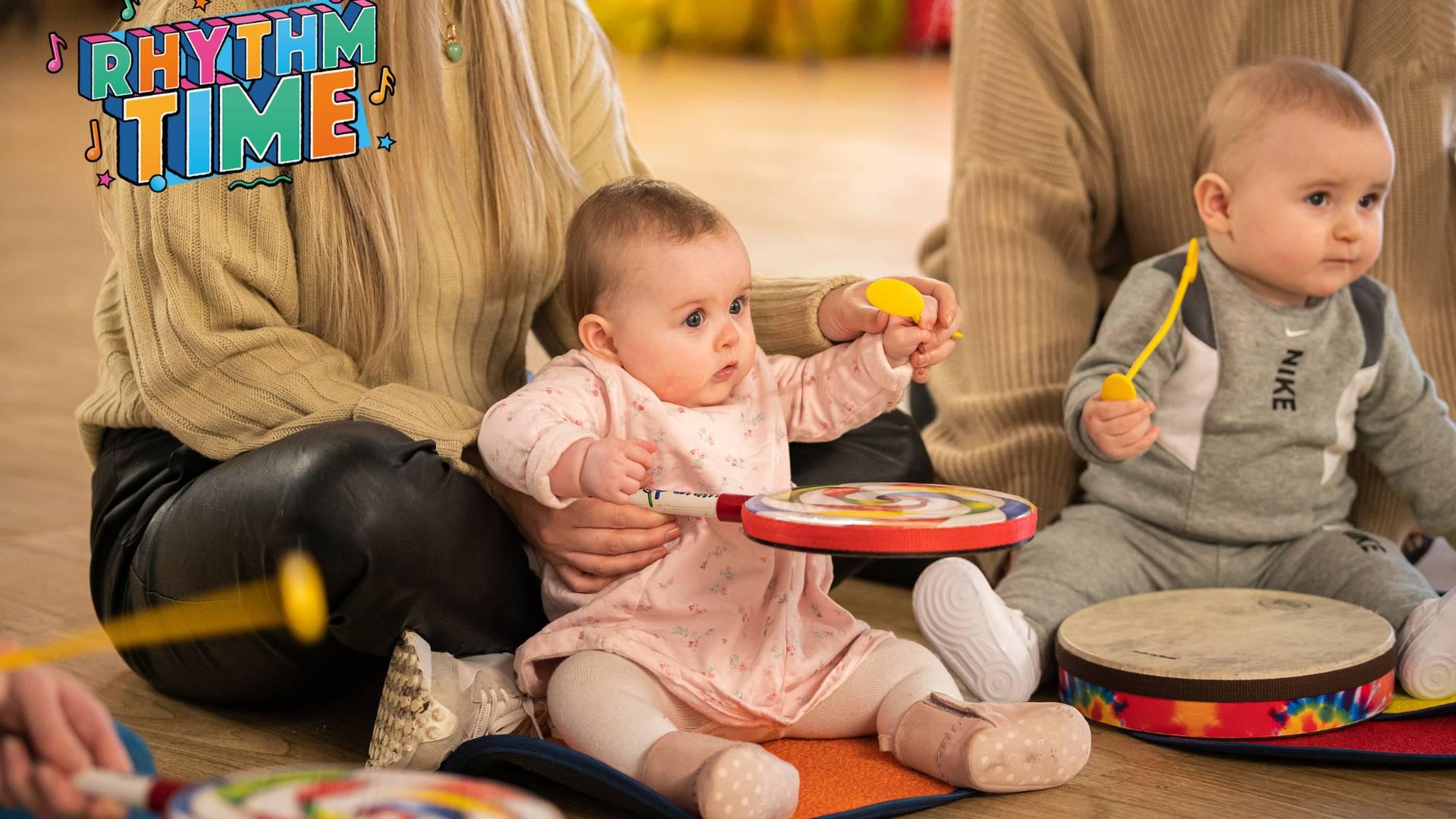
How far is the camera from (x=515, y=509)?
1.15 metres

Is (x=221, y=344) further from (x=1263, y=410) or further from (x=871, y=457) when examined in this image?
(x=1263, y=410)

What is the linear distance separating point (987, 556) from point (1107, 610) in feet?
0.76

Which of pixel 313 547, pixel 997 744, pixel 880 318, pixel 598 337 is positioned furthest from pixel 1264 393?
pixel 313 547

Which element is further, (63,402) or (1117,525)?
(63,402)

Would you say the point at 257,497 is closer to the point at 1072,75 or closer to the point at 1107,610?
the point at 1107,610

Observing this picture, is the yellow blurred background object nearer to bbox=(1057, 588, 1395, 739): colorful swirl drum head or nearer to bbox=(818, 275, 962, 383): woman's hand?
bbox=(818, 275, 962, 383): woman's hand

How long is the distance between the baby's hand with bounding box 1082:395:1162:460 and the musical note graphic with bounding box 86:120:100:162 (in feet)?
2.74

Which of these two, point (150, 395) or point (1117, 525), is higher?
point (150, 395)

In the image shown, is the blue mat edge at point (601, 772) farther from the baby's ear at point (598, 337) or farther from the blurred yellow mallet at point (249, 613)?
the baby's ear at point (598, 337)

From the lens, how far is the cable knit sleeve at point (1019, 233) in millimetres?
1494

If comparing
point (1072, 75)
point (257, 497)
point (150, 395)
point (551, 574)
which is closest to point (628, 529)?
point (551, 574)

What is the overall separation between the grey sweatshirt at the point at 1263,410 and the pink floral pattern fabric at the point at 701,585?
0.32 meters

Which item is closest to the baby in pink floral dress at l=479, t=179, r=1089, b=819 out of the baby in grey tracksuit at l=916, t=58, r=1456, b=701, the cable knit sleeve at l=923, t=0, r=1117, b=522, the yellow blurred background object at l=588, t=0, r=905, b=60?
the baby in grey tracksuit at l=916, t=58, r=1456, b=701

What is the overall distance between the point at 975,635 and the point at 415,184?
570mm
